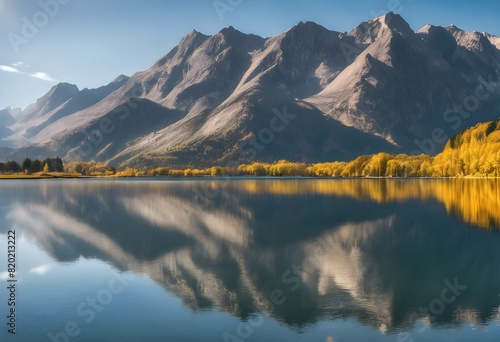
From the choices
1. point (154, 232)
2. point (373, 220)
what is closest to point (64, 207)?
point (154, 232)

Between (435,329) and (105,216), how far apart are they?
61.5m

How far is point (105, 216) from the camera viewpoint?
247 feet

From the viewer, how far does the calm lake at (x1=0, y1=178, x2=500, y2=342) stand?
78.7 feet

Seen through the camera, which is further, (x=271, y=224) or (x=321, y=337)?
(x=271, y=224)

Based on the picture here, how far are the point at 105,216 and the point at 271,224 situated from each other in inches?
1159

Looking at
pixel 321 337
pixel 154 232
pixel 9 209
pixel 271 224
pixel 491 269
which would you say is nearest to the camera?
pixel 321 337

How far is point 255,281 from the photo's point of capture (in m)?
33.0

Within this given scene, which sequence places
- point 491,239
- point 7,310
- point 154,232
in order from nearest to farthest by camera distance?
1. point 7,310
2. point 491,239
3. point 154,232

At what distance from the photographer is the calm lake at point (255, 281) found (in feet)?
78.7

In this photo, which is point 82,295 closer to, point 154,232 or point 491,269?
point 154,232

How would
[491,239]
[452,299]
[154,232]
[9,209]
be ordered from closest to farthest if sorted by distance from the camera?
[452,299]
[491,239]
[154,232]
[9,209]

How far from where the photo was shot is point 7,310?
26375 millimetres

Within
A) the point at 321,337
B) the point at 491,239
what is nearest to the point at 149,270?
the point at 321,337

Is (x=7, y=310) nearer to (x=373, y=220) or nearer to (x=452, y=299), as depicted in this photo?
(x=452, y=299)
